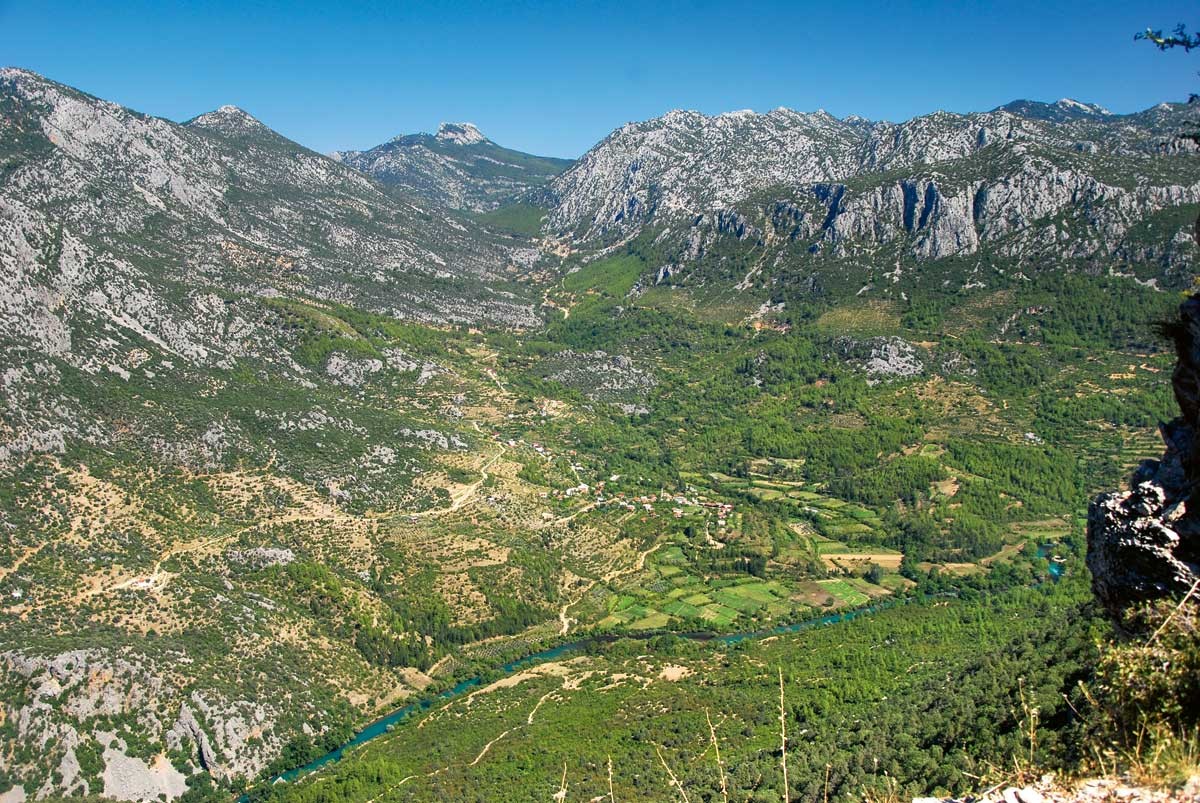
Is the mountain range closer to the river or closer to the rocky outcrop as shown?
the river

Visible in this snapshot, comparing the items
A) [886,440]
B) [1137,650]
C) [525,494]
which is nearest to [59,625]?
[525,494]

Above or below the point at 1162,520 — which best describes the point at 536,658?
below

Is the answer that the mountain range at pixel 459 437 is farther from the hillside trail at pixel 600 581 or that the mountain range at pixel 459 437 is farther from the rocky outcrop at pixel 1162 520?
the rocky outcrop at pixel 1162 520

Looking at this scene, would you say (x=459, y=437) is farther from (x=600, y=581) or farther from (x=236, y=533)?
(x=236, y=533)

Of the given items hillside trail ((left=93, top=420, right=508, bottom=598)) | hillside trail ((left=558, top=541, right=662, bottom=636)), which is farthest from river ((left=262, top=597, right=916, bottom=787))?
hillside trail ((left=93, top=420, right=508, bottom=598))

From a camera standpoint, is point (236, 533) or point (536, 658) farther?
point (236, 533)

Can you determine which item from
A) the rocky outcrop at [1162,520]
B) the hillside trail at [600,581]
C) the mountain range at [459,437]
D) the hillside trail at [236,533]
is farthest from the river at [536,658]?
the rocky outcrop at [1162,520]

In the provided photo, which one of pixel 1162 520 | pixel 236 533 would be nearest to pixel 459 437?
pixel 236 533

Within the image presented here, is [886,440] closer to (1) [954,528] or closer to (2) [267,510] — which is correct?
(1) [954,528]
